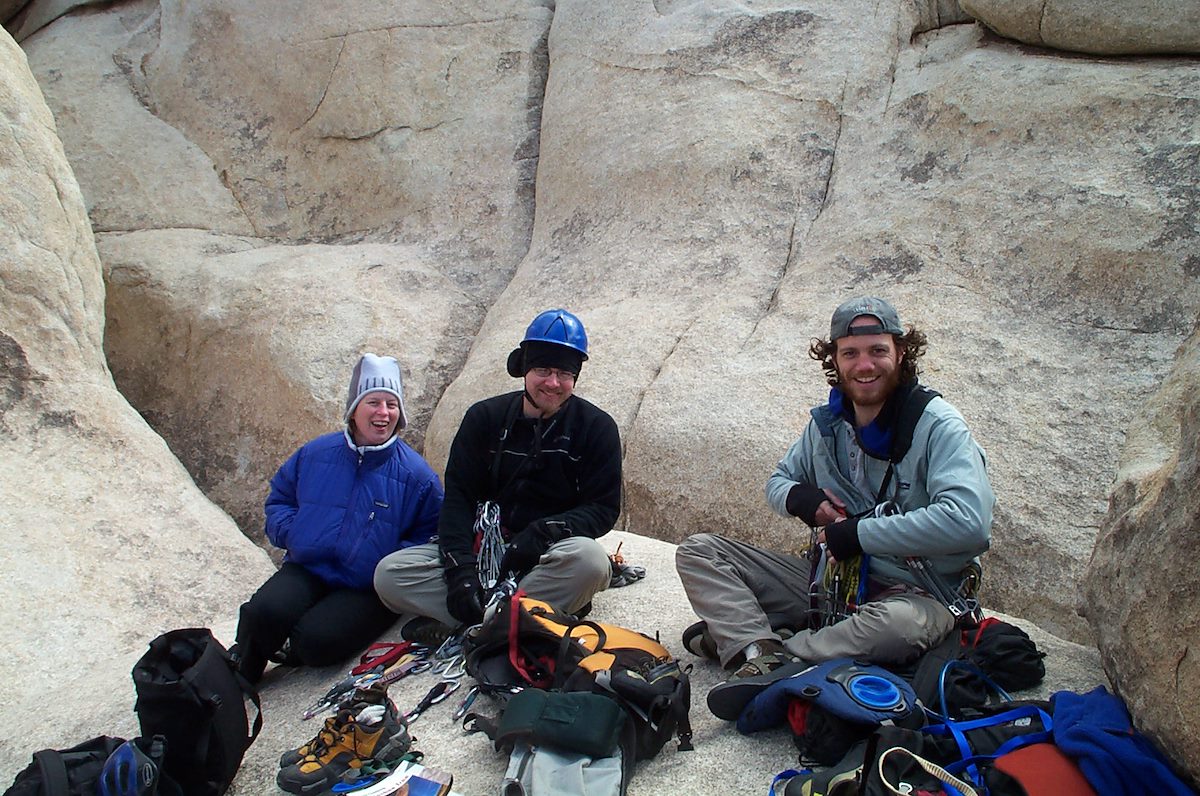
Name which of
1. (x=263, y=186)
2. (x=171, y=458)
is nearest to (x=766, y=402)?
(x=171, y=458)

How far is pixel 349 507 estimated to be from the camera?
516 cm

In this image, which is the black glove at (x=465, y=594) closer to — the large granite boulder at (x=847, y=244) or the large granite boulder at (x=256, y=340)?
the large granite boulder at (x=847, y=244)

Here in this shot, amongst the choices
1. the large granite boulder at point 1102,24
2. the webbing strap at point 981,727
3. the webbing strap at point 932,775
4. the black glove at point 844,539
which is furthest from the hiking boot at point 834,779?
the large granite boulder at point 1102,24

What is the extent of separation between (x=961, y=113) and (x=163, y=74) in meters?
9.33

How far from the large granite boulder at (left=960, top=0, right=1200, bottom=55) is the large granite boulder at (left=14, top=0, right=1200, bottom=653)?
0.61ft

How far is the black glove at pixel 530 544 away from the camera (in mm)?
4824

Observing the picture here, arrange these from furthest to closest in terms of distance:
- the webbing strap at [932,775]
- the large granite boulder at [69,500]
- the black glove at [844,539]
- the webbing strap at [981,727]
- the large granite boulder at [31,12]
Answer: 1. the large granite boulder at [31,12]
2. the large granite boulder at [69,500]
3. the black glove at [844,539]
4. the webbing strap at [981,727]
5. the webbing strap at [932,775]

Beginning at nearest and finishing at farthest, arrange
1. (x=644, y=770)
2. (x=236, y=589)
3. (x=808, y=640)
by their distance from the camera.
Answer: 1. (x=644, y=770)
2. (x=808, y=640)
3. (x=236, y=589)

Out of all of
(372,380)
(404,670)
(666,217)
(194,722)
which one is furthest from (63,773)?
(666,217)

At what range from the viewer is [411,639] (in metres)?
5.03

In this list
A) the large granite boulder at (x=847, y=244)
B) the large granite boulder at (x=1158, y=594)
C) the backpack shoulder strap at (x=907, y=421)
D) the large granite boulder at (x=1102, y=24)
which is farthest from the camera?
the large granite boulder at (x=1102, y=24)

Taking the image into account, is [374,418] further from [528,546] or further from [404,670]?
[404,670]

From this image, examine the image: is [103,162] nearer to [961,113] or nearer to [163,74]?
[163,74]

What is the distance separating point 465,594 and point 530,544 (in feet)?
1.26
